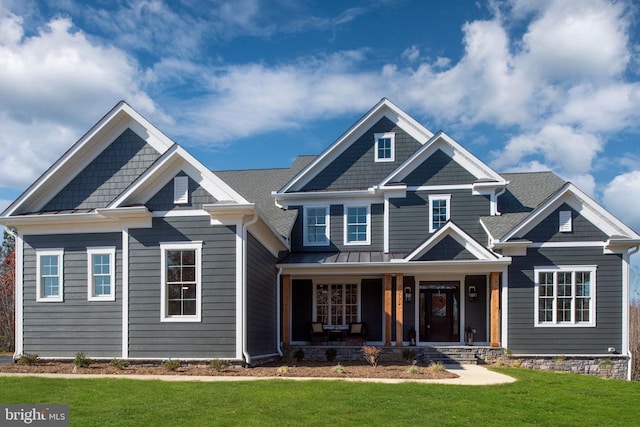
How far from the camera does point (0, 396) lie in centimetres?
1005

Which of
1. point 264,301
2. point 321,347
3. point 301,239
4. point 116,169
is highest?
point 116,169

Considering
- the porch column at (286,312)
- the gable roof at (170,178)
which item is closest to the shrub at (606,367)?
the porch column at (286,312)

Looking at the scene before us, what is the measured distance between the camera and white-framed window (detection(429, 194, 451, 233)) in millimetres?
19594

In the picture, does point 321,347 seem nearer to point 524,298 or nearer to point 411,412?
point 524,298

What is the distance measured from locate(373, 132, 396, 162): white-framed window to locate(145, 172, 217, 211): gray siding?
7.67 m

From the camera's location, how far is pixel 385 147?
806 inches

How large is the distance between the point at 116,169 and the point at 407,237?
970 cm

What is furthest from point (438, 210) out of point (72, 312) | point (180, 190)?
point (72, 312)

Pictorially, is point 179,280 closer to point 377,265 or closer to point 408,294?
point 377,265

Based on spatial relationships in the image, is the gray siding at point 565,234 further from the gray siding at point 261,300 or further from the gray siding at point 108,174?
the gray siding at point 108,174

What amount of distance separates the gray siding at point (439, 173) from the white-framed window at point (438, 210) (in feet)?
1.69

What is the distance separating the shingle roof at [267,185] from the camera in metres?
20.2

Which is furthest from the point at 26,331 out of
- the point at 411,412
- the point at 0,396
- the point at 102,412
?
the point at 411,412

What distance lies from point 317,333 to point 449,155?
7.56 meters
